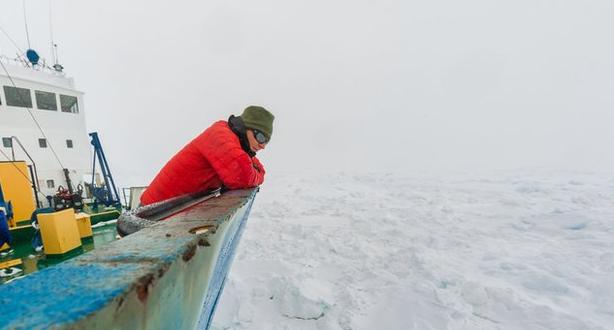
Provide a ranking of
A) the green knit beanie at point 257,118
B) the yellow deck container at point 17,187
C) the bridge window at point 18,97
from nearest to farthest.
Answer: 1. the green knit beanie at point 257,118
2. the yellow deck container at point 17,187
3. the bridge window at point 18,97

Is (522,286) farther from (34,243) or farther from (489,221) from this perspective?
(34,243)

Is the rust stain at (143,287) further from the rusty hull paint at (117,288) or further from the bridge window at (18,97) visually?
the bridge window at (18,97)

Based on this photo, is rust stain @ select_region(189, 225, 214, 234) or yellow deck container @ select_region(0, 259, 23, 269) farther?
yellow deck container @ select_region(0, 259, 23, 269)

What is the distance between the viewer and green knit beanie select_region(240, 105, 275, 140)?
239cm

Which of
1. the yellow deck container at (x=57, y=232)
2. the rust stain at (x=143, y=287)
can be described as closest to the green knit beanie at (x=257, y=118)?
the rust stain at (x=143, y=287)

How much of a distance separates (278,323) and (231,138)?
2497 mm

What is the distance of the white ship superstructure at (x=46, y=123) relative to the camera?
7.98 metres

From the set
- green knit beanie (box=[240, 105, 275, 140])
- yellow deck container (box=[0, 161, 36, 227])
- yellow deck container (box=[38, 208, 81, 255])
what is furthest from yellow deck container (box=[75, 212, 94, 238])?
green knit beanie (box=[240, 105, 275, 140])

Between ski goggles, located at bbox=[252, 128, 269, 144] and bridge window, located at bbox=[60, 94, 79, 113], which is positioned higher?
bridge window, located at bbox=[60, 94, 79, 113]

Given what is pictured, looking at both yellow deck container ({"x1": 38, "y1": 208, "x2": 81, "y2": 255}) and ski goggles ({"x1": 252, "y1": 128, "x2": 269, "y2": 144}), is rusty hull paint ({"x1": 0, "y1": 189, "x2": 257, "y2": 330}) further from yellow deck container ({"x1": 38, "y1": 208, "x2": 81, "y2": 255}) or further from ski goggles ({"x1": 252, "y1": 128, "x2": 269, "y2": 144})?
yellow deck container ({"x1": 38, "y1": 208, "x2": 81, "y2": 255})

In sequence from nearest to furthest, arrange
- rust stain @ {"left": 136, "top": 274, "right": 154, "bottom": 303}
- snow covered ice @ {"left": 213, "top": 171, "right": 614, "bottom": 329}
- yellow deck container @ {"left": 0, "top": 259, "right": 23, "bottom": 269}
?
rust stain @ {"left": 136, "top": 274, "right": 154, "bottom": 303}, snow covered ice @ {"left": 213, "top": 171, "right": 614, "bottom": 329}, yellow deck container @ {"left": 0, "top": 259, "right": 23, "bottom": 269}

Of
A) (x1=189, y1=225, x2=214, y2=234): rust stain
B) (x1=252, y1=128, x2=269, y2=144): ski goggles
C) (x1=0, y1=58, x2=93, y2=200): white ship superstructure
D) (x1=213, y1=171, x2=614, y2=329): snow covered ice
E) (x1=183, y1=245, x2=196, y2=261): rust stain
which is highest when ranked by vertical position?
(x1=0, y1=58, x2=93, y2=200): white ship superstructure

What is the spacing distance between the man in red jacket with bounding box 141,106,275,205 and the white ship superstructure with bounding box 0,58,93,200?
8.49 metres

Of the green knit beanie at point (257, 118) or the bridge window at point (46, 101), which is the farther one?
the bridge window at point (46, 101)
